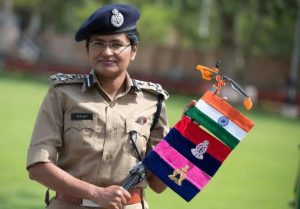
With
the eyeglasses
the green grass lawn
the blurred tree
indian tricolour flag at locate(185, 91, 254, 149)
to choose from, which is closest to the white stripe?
indian tricolour flag at locate(185, 91, 254, 149)

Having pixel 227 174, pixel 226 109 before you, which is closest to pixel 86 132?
pixel 226 109

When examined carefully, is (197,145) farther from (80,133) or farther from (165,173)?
(80,133)

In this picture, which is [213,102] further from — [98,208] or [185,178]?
[98,208]

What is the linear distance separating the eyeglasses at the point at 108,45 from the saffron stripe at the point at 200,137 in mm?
368

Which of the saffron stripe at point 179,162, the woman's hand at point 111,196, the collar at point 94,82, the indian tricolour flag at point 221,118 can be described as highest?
the collar at point 94,82

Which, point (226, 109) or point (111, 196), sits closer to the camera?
point (111, 196)

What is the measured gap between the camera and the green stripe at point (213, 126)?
2.49 meters

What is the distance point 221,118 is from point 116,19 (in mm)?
558

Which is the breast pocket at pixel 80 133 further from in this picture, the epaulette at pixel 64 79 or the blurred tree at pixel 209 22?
the blurred tree at pixel 209 22

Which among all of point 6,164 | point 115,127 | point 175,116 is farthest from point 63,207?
point 175,116

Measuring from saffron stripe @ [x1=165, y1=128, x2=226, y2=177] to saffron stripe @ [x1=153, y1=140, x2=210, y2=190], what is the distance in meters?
0.01

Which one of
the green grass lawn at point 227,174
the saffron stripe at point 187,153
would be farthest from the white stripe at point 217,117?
the green grass lawn at point 227,174

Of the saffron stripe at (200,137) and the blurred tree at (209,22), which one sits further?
the blurred tree at (209,22)

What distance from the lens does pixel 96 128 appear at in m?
2.48
